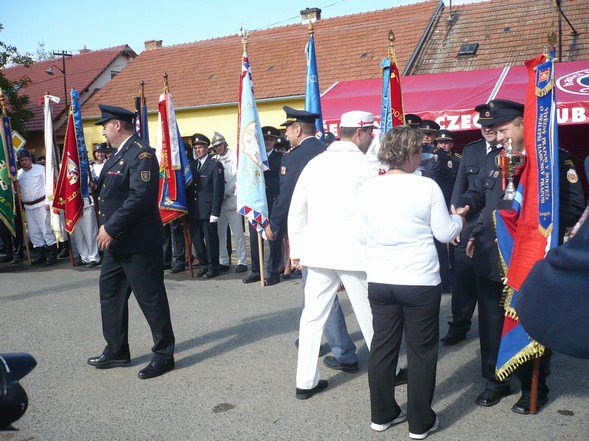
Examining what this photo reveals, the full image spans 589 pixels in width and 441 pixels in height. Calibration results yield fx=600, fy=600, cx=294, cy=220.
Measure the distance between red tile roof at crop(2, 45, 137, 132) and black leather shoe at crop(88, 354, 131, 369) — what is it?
27.5 m

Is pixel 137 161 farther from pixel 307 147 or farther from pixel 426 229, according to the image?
pixel 426 229

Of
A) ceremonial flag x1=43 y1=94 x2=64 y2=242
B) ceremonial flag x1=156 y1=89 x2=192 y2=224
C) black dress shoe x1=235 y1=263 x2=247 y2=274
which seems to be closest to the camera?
ceremonial flag x1=156 y1=89 x2=192 y2=224

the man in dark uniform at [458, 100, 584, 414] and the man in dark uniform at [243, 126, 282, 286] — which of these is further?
the man in dark uniform at [243, 126, 282, 286]

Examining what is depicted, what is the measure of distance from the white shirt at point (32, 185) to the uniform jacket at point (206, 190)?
3726 millimetres

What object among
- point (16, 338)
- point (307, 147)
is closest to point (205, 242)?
point (16, 338)

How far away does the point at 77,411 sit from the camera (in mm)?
4230

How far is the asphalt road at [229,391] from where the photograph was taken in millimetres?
3779

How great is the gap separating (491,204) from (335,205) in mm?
1126

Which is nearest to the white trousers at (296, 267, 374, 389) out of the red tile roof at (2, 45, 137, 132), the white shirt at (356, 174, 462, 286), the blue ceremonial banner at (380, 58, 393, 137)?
the white shirt at (356, 174, 462, 286)

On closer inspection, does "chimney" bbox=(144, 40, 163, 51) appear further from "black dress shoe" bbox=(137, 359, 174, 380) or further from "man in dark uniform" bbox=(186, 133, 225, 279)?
"black dress shoe" bbox=(137, 359, 174, 380)

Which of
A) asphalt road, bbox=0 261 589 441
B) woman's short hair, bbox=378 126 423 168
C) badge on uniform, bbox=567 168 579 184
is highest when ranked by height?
woman's short hair, bbox=378 126 423 168

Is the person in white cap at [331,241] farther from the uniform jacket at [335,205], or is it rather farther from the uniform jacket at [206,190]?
the uniform jacket at [206,190]

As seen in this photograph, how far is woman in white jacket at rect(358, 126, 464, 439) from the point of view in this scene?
11.2 feet

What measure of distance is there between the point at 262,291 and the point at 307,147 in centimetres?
298
